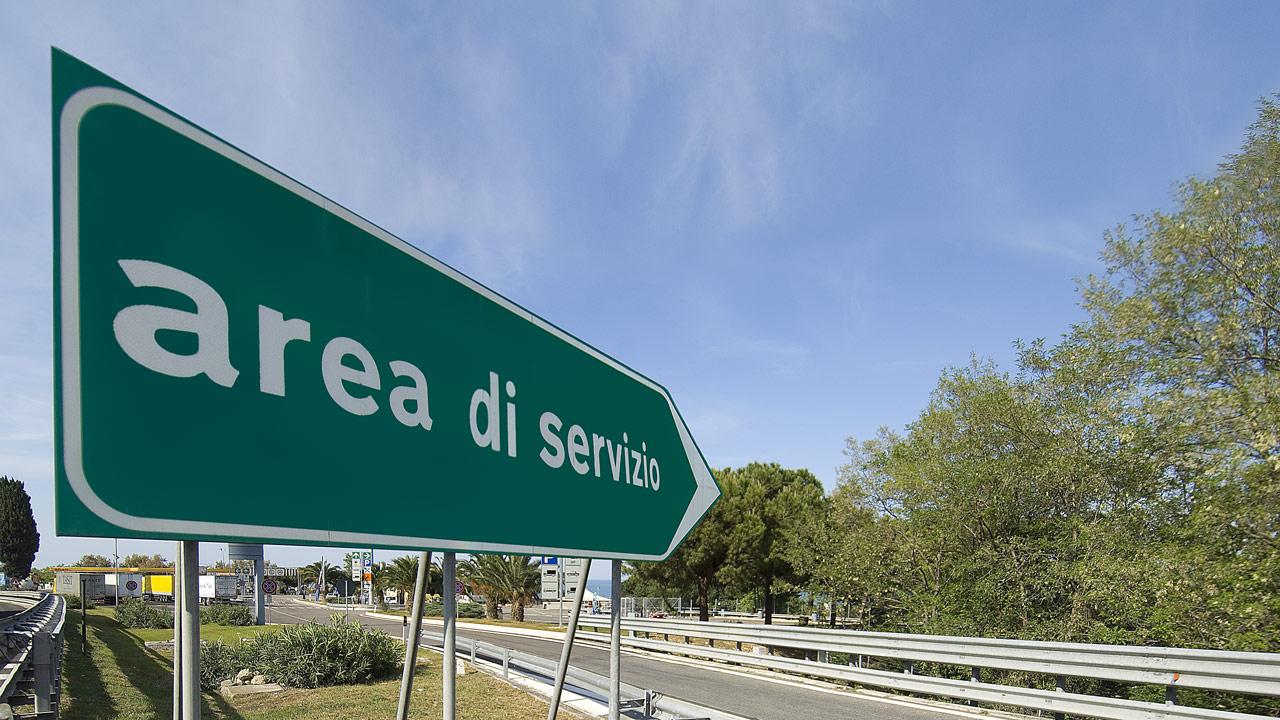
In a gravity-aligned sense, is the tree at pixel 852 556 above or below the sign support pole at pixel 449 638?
below

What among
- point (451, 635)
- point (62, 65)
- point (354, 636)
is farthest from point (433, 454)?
point (354, 636)

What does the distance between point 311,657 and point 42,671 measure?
4.16 metres

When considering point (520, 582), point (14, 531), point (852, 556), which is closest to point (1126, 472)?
point (852, 556)

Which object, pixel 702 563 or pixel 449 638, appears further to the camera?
pixel 702 563

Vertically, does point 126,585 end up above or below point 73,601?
above

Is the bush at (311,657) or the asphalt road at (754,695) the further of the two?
the bush at (311,657)

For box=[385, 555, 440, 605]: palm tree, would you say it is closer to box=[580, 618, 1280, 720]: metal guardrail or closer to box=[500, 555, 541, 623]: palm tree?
box=[500, 555, 541, 623]: palm tree

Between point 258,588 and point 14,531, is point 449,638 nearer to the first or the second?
point 258,588

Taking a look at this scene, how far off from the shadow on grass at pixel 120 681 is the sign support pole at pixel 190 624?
11232 mm

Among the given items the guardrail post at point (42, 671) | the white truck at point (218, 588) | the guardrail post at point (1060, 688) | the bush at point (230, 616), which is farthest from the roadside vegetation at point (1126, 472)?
the white truck at point (218, 588)

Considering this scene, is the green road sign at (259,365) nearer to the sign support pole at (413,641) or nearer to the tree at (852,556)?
the sign support pole at (413,641)

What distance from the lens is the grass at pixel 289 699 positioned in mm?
10188

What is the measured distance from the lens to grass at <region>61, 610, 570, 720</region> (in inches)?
401

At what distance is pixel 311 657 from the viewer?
12.9m
